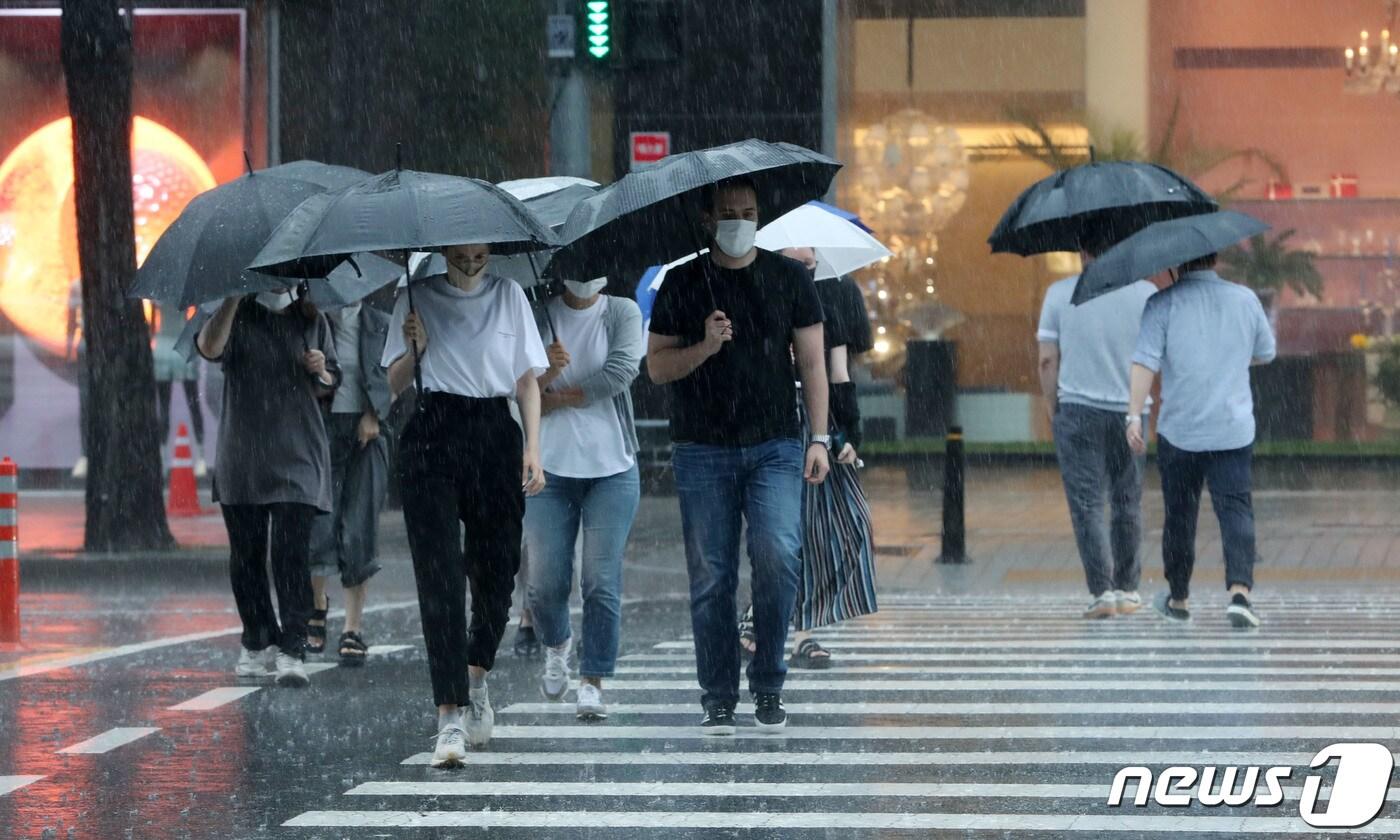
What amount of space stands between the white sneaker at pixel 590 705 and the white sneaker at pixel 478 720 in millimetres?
572

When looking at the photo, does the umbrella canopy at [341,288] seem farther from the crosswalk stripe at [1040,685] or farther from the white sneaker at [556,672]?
the crosswalk stripe at [1040,685]

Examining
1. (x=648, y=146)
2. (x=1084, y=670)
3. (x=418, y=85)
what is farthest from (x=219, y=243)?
(x=418, y=85)

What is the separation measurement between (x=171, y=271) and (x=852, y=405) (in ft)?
9.20

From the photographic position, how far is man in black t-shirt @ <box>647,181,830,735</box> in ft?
24.8

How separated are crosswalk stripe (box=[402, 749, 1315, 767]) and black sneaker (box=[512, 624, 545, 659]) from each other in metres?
2.90

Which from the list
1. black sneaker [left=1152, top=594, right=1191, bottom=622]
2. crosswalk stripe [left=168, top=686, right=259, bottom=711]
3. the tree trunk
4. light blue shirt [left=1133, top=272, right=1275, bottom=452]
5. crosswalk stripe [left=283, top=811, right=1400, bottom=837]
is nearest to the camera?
crosswalk stripe [left=283, top=811, right=1400, bottom=837]

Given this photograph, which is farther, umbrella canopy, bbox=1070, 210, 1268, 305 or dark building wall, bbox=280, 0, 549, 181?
dark building wall, bbox=280, 0, 549, 181

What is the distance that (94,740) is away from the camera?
25.7ft

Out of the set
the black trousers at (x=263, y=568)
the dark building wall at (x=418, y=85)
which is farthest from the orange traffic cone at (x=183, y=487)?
the black trousers at (x=263, y=568)

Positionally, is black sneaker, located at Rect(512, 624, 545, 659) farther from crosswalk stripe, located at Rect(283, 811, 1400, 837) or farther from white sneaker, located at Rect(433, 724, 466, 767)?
crosswalk stripe, located at Rect(283, 811, 1400, 837)

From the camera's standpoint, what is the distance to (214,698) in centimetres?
892

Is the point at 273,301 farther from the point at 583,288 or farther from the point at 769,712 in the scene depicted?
the point at 769,712

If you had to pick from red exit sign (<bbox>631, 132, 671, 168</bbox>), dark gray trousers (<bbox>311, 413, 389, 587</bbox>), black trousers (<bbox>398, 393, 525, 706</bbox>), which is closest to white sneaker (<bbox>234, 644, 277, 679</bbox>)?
dark gray trousers (<bbox>311, 413, 389, 587</bbox>)

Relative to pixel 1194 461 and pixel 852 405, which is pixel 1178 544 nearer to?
pixel 1194 461
